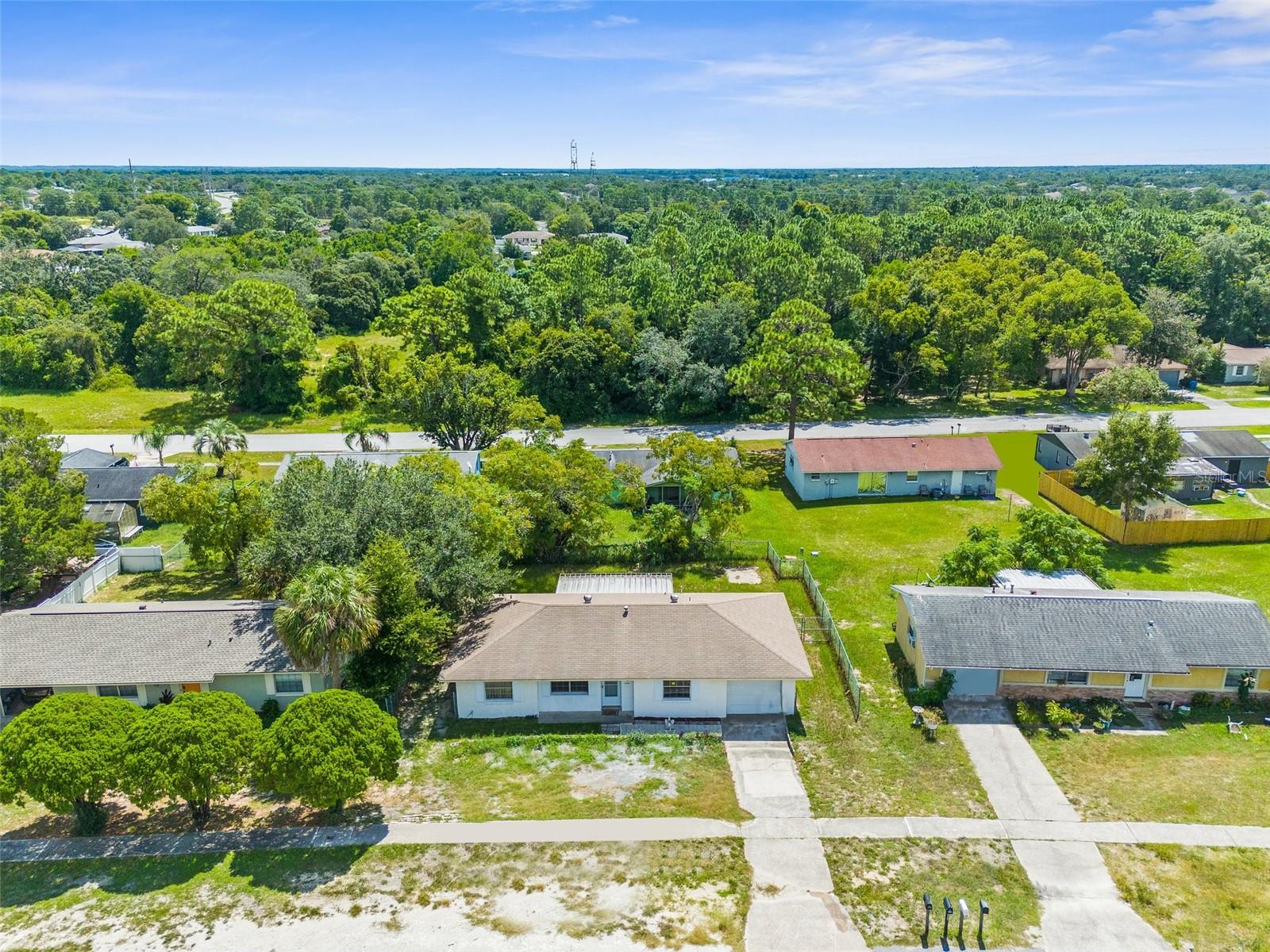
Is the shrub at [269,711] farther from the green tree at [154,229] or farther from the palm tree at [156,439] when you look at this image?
the green tree at [154,229]

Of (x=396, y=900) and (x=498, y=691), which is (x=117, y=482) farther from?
(x=396, y=900)

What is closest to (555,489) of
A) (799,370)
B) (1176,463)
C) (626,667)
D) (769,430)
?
(626,667)

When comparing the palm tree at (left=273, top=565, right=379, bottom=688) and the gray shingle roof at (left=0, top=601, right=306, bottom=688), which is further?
the gray shingle roof at (left=0, top=601, right=306, bottom=688)

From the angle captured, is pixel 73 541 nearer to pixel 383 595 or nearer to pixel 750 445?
pixel 383 595

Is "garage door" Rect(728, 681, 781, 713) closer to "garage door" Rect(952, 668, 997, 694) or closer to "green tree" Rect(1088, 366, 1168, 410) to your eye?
"garage door" Rect(952, 668, 997, 694)

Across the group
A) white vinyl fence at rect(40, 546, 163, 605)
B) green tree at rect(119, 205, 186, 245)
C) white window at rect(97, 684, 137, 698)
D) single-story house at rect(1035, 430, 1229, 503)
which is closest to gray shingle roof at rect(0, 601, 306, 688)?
white window at rect(97, 684, 137, 698)

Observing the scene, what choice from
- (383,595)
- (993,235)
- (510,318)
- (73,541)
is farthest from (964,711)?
(993,235)
